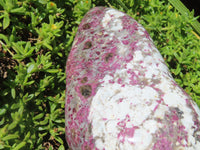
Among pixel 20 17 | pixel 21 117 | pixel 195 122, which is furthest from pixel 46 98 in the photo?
pixel 195 122

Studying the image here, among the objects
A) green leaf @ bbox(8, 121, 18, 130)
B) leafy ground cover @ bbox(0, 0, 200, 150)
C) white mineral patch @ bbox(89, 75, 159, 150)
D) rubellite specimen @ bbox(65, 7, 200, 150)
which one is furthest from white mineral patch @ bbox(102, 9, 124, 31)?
green leaf @ bbox(8, 121, 18, 130)

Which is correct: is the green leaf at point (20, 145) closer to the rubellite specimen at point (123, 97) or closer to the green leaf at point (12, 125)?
the green leaf at point (12, 125)

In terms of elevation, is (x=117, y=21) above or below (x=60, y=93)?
above

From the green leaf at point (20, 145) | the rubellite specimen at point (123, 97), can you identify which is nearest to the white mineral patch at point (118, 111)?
the rubellite specimen at point (123, 97)

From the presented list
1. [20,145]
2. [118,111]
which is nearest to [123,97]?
[118,111]

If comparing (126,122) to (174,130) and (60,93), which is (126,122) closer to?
(174,130)

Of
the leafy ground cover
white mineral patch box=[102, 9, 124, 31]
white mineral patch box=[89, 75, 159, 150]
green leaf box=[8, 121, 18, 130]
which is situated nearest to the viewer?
white mineral patch box=[89, 75, 159, 150]

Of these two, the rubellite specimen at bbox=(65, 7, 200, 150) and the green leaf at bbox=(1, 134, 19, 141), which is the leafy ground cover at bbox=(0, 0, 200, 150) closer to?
the green leaf at bbox=(1, 134, 19, 141)

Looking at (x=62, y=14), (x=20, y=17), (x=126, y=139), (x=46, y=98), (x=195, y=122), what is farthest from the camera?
(x=62, y=14)
